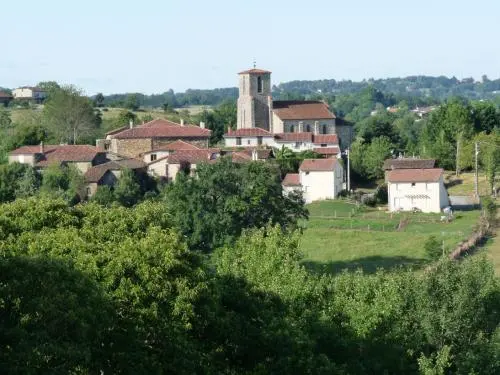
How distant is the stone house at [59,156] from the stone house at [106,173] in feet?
6.48

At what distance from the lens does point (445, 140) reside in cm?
8175

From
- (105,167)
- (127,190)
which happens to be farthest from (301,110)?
(127,190)

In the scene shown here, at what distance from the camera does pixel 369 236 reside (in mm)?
54281

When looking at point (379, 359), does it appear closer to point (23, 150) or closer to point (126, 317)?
point (126, 317)

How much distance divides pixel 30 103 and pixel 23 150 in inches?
2068

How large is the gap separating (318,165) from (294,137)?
36.9 ft

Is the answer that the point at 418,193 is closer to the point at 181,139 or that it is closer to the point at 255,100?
the point at 181,139

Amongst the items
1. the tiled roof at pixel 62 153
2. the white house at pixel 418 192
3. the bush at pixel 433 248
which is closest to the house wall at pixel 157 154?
the tiled roof at pixel 62 153

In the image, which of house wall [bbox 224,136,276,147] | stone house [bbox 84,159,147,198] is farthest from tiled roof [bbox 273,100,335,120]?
stone house [bbox 84,159,147,198]

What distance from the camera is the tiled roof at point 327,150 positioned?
77.7 m

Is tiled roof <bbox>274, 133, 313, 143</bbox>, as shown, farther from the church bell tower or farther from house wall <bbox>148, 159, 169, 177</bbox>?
house wall <bbox>148, 159, 169, 177</bbox>

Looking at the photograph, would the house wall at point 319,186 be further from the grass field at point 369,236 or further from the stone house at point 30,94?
the stone house at point 30,94

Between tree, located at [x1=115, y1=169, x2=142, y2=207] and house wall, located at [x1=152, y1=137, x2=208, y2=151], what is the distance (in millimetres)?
8941

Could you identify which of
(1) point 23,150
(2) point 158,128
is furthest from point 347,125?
(1) point 23,150
